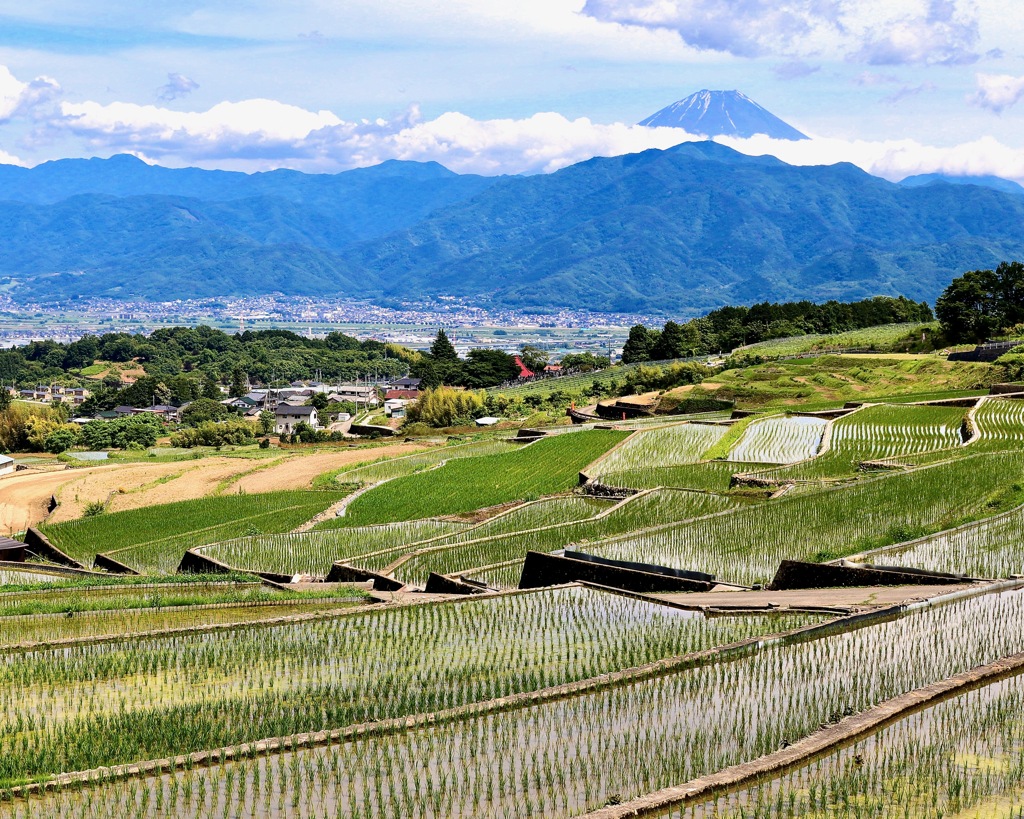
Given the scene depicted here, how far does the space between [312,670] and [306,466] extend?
121 feet

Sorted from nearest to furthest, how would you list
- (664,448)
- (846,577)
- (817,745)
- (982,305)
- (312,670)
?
(817,745) → (312,670) → (846,577) → (664,448) → (982,305)

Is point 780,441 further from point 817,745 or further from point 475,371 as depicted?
point 475,371

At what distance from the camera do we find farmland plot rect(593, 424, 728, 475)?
39.5 metres

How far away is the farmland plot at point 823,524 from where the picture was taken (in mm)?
22594

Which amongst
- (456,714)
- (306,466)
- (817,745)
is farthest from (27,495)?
(817,745)

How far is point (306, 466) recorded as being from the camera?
50719 mm

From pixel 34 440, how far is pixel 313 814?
265 ft

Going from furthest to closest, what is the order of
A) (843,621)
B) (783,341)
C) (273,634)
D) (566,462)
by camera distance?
(783,341) < (566,462) < (273,634) < (843,621)

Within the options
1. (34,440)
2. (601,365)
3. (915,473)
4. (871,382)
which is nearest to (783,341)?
(601,365)

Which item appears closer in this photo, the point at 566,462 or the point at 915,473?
the point at 915,473

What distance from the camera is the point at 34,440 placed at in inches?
3300

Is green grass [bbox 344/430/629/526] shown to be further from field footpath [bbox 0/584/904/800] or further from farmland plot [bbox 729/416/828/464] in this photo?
field footpath [bbox 0/584/904/800]

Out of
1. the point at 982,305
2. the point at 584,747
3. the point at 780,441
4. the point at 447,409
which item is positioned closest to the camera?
the point at 584,747

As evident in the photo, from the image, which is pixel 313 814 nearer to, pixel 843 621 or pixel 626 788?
pixel 626 788
